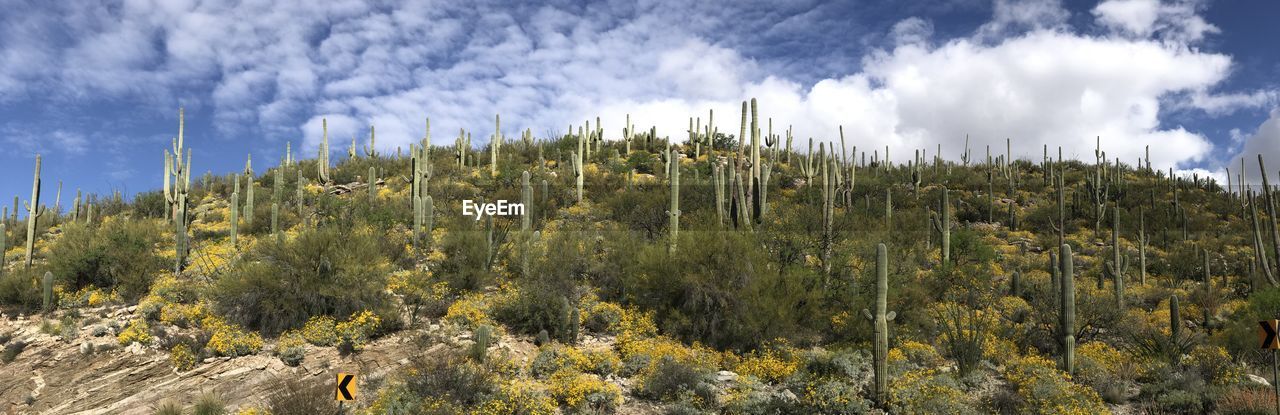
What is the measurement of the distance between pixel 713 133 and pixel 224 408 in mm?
30320

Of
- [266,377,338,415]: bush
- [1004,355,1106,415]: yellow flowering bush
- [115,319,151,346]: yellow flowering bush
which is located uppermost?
[115,319,151,346]: yellow flowering bush

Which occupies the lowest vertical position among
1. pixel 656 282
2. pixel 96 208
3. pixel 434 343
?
pixel 434 343

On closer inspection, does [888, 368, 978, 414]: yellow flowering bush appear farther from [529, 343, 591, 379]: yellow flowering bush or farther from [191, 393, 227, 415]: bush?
[191, 393, 227, 415]: bush

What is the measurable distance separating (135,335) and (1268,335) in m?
19.5

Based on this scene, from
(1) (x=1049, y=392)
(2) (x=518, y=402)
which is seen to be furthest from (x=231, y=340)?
(1) (x=1049, y=392)

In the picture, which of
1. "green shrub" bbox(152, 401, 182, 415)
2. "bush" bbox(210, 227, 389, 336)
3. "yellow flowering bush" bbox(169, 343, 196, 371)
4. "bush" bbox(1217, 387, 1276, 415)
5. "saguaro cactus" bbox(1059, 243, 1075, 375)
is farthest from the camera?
"bush" bbox(210, 227, 389, 336)

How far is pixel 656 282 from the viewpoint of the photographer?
14.9 meters

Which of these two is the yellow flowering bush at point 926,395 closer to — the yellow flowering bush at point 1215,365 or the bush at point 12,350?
the yellow flowering bush at point 1215,365

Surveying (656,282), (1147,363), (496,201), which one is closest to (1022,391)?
(1147,363)

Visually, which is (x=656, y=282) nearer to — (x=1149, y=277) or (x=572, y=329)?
(x=572, y=329)

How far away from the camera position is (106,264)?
53.3 feet

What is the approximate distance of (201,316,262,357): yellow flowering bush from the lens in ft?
41.1

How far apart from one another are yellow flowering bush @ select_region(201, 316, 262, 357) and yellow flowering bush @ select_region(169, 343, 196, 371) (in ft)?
1.07

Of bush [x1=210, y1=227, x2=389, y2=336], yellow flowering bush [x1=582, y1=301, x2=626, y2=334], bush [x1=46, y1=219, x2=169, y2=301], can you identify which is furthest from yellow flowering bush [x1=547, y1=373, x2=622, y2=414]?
bush [x1=46, y1=219, x2=169, y2=301]
